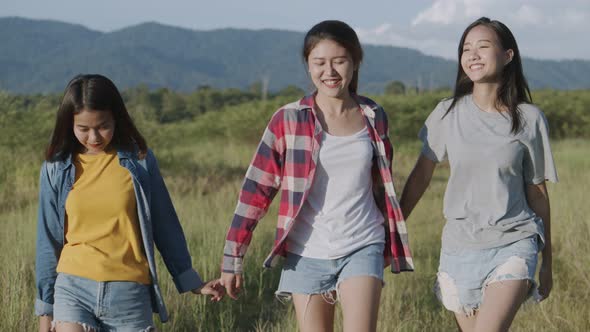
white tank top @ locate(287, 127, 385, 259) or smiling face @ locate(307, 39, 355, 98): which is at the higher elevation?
smiling face @ locate(307, 39, 355, 98)

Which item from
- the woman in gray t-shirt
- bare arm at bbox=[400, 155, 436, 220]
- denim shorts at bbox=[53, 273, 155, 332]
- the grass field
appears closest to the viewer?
denim shorts at bbox=[53, 273, 155, 332]

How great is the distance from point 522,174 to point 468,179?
8.4 inches

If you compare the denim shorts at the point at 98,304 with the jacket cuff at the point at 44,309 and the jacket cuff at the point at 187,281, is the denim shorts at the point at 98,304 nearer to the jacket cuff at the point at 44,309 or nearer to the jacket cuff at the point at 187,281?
the jacket cuff at the point at 44,309

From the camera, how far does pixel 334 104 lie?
2977 mm

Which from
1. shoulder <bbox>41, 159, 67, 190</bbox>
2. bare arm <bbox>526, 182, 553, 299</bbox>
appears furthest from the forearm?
shoulder <bbox>41, 159, 67, 190</bbox>

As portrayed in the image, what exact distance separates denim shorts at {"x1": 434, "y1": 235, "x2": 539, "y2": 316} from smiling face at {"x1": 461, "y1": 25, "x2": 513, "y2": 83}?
639mm

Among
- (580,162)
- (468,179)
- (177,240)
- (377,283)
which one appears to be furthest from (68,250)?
(580,162)

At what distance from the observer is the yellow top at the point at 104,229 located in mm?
2570

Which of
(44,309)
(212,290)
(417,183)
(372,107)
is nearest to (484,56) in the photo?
(372,107)

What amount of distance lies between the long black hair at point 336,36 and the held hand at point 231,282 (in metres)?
0.90

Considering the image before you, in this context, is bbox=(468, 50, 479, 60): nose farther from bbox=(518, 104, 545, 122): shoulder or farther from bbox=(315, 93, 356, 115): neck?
bbox=(315, 93, 356, 115): neck

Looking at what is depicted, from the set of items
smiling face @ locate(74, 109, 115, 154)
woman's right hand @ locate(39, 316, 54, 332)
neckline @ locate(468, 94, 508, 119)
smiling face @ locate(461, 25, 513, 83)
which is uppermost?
smiling face @ locate(461, 25, 513, 83)

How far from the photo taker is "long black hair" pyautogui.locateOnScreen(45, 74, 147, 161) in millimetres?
2600

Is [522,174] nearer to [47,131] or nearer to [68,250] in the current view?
[68,250]
